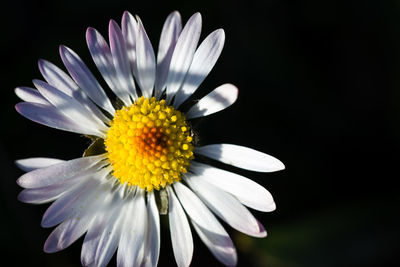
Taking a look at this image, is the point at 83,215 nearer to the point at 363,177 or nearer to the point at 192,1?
the point at 192,1

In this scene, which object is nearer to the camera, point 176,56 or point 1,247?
point 176,56

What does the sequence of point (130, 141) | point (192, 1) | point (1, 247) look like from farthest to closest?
1. point (192, 1)
2. point (1, 247)
3. point (130, 141)

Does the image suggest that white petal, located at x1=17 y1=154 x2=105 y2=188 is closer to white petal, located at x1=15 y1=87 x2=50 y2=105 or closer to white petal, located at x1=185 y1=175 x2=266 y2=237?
white petal, located at x1=15 y1=87 x2=50 y2=105

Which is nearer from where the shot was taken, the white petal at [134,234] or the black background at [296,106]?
the white petal at [134,234]

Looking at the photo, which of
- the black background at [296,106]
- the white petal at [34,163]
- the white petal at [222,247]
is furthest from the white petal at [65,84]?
the black background at [296,106]

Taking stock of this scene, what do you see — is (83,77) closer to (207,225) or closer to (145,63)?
(145,63)

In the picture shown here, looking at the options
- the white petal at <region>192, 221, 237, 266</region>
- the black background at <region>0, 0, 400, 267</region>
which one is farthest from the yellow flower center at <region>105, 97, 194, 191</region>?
the black background at <region>0, 0, 400, 267</region>

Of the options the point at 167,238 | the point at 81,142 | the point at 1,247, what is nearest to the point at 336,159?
the point at 167,238

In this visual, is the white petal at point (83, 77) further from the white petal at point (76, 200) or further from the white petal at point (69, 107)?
the white petal at point (76, 200)
